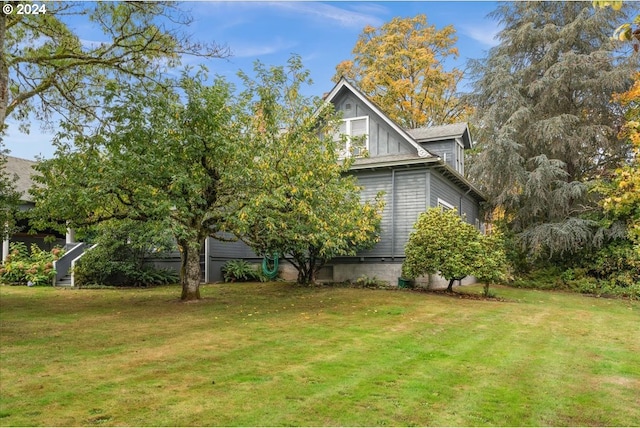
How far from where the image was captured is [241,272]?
18.3 metres

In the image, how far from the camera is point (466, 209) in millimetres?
21516

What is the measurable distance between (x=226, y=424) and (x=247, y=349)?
2.93 metres

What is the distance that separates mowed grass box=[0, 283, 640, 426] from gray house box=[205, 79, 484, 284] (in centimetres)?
482

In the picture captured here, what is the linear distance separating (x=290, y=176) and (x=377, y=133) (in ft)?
24.6

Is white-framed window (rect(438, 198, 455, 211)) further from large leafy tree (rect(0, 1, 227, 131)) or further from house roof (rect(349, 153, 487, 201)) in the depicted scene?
large leafy tree (rect(0, 1, 227, 131))

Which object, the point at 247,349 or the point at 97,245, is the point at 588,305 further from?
the point at 97,245

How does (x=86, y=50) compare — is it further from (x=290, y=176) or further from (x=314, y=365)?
(x=314, y=365)

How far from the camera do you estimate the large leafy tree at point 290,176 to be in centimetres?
1048

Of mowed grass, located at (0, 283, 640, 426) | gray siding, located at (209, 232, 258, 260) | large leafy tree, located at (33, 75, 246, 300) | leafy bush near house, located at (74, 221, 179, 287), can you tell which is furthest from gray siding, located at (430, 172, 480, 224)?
leafy bush near house, located at (74, 221, 179, 287)

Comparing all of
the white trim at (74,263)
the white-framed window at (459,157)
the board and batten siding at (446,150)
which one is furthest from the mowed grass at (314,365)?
the white-framed window at (459,157)

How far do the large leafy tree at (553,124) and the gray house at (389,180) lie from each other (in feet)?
10.5

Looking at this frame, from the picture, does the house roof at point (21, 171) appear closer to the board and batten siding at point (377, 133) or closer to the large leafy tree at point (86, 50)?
the large leafy tree at point (86, 50)

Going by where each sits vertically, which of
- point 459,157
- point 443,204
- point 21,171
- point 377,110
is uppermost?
point 377,110

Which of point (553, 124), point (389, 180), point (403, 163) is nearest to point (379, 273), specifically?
point (389, 180)
